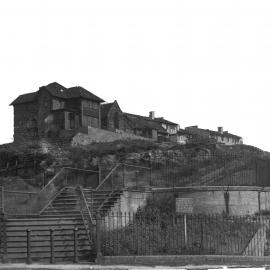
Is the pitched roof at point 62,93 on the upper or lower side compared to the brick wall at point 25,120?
upper

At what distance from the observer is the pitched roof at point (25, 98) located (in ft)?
270

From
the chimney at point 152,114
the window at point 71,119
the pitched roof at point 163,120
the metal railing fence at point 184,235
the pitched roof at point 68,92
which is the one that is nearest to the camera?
the metal railing fence at point 184,235

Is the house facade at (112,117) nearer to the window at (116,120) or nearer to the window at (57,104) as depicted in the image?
the window at (116,120)

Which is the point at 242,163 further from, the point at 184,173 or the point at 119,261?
the point at 119,261

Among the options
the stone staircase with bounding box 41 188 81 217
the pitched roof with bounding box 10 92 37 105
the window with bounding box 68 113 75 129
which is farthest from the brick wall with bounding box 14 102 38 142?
the stone staircase with bounding box 41 188 81 217

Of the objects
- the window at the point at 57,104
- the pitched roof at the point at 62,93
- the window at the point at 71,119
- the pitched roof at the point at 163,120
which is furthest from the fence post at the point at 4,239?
the pitched roof at the point at 163,120

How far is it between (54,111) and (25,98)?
7919 millimetres

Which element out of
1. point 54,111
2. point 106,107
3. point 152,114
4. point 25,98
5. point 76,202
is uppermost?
point 152,114

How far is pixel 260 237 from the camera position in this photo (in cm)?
2114

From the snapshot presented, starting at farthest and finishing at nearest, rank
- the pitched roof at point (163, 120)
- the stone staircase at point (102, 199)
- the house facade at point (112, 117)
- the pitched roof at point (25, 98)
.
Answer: the pitched roof at point (163, 120) < the house facade at point (112, 117) < the pitched roof at point (25, 98) < the stone staircase at point (102, 199)

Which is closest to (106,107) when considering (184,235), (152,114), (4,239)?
(152,114)

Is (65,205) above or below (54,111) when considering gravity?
below

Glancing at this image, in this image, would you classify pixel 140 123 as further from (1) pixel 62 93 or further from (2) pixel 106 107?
(1) pixel 62 93

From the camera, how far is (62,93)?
81.6 meters
